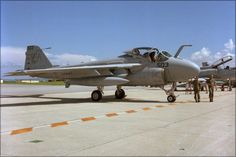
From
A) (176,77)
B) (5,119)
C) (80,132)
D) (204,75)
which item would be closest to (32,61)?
(176,77)

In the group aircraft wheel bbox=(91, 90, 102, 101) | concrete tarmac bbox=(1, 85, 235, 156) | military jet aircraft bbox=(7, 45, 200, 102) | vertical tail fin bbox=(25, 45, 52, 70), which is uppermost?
vertical tail fin bbox=(25, 45, 52, 70)

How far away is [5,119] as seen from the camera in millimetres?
9461

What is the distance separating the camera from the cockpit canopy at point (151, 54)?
1602cm

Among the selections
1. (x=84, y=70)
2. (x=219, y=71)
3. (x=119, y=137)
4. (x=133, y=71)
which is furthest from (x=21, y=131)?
(x=219, y=71)

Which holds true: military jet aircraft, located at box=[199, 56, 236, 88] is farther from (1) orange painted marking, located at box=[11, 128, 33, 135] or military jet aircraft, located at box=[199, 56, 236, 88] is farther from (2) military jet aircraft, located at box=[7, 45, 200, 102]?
(1) orange painted marking, located at box=[11, 128, 33, 135]

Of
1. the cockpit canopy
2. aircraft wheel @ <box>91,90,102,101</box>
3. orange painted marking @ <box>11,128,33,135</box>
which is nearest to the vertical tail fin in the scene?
aircraft wheel @ <box>91,90,102,101</box>

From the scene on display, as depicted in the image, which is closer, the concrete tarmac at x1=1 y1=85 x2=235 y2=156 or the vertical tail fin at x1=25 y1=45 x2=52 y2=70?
the concrete tarmac at x1=1 y1=85 x2=235 y2=156

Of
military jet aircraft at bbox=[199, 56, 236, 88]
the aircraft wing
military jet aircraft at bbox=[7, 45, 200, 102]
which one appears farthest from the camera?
military jet aircraft at bbox=[199, 56, 236, 88]

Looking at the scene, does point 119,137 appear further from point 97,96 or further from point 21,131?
point 97,96

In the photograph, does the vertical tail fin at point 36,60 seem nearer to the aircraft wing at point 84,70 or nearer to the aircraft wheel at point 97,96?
the aircraft wing at point 84,70

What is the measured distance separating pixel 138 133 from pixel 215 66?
28.8 meters

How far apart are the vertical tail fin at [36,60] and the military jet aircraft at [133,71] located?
108 inches

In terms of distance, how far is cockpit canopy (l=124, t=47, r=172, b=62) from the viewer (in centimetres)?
1602

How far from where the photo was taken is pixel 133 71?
54.6 feet
